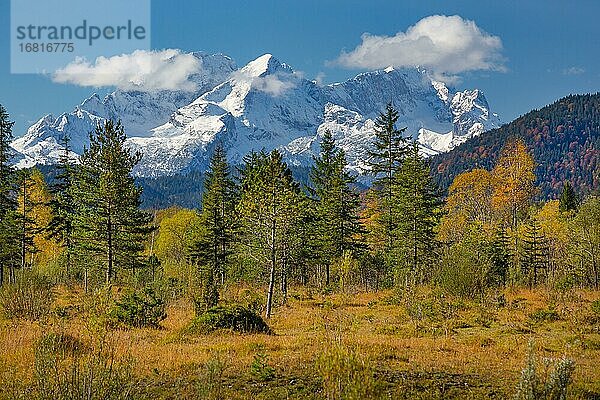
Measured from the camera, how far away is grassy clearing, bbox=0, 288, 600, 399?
9.56 metres

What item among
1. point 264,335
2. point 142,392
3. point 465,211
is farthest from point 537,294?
point 465,211

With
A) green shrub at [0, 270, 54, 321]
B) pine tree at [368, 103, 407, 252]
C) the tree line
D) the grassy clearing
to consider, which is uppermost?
pine tree at [368, 103, 407, 252]

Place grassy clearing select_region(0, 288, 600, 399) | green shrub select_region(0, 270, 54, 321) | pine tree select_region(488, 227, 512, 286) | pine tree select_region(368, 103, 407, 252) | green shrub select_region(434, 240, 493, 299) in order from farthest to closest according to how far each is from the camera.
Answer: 1. pine tree select_region(368, 103, 407, 252)
2. pine tree select_region(488, 227, 512, 286)
3. green shrub select_region(434, 240, 493, 299)
4. green shrub select_region(0, 270, 54, 321)
5. grassy clearing select_region(0, 288, 600, 399)

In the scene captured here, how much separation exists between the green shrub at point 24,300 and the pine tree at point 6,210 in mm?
17343

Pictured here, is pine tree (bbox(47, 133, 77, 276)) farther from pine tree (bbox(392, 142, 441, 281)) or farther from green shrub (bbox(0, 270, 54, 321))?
pine tree (bbox(392, 142, 441, 281))

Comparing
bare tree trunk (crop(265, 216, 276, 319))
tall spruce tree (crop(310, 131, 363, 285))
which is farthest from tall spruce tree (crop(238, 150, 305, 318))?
tall spruce tree (crop(310, 131, 363, 285))

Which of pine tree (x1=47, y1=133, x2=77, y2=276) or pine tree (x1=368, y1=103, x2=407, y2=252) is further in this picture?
pine tree (x1=47, y1=133, x2=77, y2=276)

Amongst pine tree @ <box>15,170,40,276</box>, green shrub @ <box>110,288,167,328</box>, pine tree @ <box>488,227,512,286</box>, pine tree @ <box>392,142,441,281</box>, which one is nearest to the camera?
green shrub @ <box>110,288,167,328</box>

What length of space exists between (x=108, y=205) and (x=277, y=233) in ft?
37.5

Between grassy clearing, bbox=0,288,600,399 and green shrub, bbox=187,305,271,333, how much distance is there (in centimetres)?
36

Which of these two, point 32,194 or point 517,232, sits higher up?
point 32,194

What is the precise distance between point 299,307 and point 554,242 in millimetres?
28222

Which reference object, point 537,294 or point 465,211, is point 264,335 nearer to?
point 537,294

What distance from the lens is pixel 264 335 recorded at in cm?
1773
